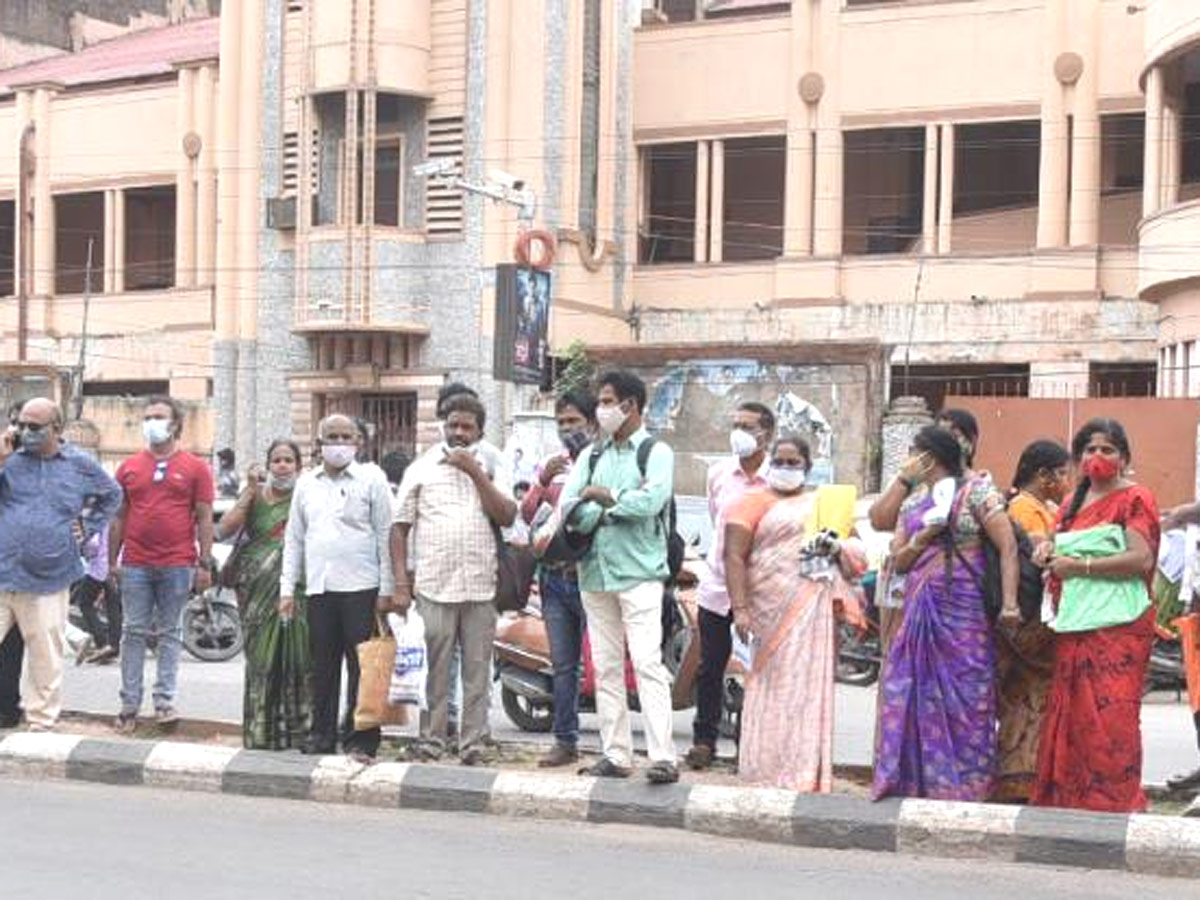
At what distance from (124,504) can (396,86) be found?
20769 mm

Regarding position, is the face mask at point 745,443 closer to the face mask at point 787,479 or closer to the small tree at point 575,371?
the face mask at point 787,479

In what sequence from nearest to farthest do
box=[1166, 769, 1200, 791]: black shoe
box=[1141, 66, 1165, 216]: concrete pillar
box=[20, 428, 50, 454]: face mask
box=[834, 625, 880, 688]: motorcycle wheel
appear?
box=[1166, 769, 1200, 791]: black shoe, box=[20, 428, 50, 454]: face mask, box=[834, 625, 880, 688]: motorcycle wheel, box=[1141, 66, 1165, 216]: concrete pillar

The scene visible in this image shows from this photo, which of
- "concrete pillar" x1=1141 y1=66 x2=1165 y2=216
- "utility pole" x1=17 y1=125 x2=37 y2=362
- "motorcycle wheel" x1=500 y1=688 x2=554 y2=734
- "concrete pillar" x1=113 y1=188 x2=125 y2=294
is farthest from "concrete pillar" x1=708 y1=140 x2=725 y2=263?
"motorcycle wheel" x1=500 y1=688 x2=554 y2=734

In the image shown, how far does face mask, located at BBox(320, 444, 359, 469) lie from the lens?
30.3ft

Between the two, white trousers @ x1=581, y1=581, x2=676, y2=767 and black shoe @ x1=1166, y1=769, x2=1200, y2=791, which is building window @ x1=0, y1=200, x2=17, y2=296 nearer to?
white trousers @ x1=581, y1=581, x2=676, y2=767

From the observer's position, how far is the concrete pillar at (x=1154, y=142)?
26.8 metres

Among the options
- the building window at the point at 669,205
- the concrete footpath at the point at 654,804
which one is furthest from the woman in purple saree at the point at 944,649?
the building window at the point at 669,205

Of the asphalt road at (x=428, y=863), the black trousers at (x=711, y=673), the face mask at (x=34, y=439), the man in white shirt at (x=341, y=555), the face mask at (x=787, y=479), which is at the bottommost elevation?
the asphalt road at (x=428, y=863)

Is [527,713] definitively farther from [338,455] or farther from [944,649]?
[944,649]

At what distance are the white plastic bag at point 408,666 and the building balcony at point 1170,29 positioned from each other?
1902 centimetres

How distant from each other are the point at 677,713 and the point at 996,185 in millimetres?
23073

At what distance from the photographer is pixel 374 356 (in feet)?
103

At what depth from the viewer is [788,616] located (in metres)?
8.48

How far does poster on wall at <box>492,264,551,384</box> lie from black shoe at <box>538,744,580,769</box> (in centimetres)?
1962
